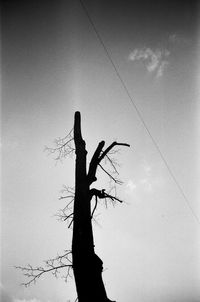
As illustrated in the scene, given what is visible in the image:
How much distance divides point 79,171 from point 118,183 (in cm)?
129

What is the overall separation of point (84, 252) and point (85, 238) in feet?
0.76

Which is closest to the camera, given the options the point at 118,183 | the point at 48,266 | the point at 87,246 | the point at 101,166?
the point at 87,246

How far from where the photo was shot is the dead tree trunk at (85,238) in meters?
4.20

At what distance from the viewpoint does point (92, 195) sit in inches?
204

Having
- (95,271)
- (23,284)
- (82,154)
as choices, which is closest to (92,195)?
(82,154)

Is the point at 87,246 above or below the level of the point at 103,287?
above

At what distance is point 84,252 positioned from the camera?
14.7 feet

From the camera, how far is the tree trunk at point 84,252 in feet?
13.7

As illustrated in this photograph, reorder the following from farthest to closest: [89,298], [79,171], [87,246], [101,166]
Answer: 1. [101,166]
2. [79,171]
3. [87,246]
4. [89,298]

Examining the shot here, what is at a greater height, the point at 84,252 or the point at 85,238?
the point at 85,238

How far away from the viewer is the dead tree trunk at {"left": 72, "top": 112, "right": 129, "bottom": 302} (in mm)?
4199

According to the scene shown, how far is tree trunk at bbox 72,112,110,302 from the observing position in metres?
4.18

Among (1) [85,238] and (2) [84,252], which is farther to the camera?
(1) [85,238]

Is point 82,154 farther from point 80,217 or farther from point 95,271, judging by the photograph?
point 95,271
